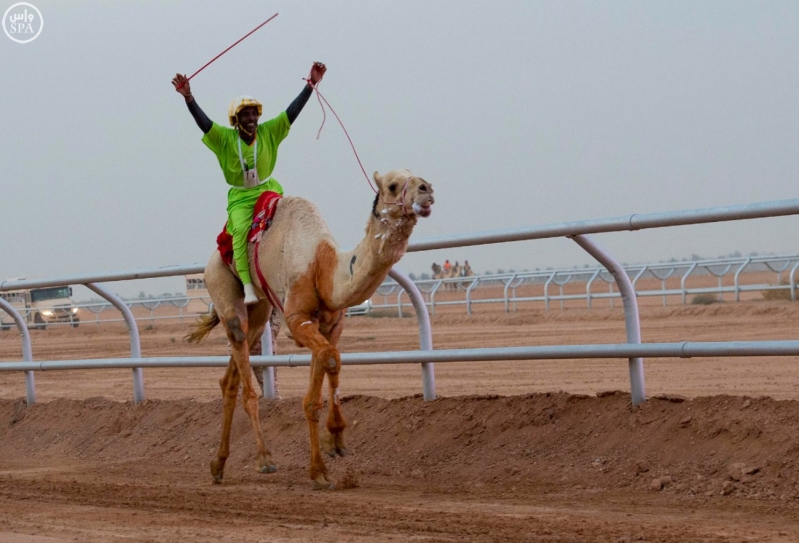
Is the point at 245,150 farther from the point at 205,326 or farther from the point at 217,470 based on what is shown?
the point at 217,470

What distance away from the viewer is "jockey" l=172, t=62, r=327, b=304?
8.23 m

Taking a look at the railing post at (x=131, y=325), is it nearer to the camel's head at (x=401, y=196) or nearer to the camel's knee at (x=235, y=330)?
the camel's knee at (x=235, y=330)

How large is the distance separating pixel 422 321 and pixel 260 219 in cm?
141

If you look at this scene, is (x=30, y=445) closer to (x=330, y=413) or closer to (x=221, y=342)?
(x=330, y=413)

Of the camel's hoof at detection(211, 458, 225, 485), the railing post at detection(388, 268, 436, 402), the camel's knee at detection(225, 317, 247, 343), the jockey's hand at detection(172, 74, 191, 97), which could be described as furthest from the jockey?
the camel's hoof at detection(211, 458, 225, 485)

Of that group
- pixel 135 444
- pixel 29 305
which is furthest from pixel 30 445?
pixel 29 305

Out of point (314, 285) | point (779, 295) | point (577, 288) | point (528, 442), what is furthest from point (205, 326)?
point (577, 288)

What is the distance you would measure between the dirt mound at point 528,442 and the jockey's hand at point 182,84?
2.83m

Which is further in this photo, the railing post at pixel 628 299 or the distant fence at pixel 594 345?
the railing post at pixel 628 299

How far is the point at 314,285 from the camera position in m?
7.63

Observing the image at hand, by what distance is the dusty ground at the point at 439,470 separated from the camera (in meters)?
5.59

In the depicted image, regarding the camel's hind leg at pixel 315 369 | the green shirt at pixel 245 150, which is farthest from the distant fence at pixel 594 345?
the green shirt at pixel 245 150

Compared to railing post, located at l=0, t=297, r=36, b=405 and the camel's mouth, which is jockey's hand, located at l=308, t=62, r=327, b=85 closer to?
the camel's mouth

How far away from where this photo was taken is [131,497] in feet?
23.4
